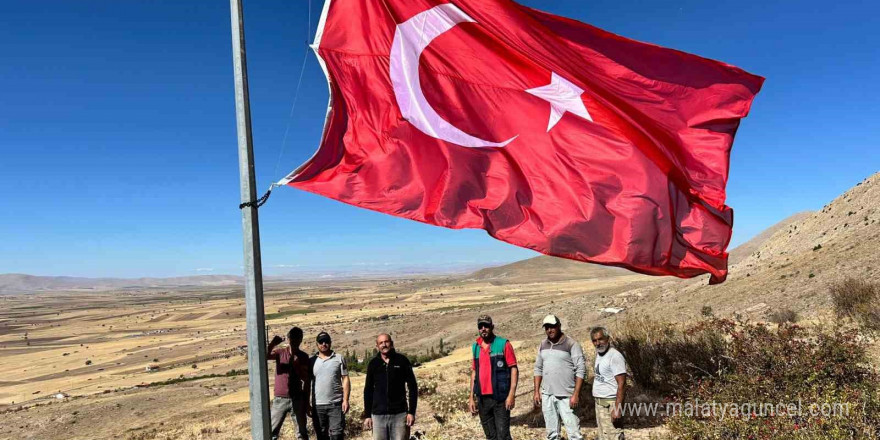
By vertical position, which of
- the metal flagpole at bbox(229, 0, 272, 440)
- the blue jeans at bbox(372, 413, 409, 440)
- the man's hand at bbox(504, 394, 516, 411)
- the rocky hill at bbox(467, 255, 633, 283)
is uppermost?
the metal flagpole at bbox(229, 0, 272, 440)

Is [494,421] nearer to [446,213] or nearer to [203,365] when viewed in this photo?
[446,213]

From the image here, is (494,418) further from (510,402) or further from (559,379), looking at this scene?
(559,379)

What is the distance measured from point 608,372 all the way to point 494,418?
4.54 ft

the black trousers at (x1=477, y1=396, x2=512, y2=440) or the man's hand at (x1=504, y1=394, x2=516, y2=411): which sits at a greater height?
the man's hand at (x1=504, y1=394, x2=516, y2=411)

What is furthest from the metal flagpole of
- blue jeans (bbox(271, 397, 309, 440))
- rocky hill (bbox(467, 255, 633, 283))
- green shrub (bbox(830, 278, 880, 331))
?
rocky hill (bbox(467, 255, 633, 283))

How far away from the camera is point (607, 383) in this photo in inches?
224

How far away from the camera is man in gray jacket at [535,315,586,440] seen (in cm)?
559

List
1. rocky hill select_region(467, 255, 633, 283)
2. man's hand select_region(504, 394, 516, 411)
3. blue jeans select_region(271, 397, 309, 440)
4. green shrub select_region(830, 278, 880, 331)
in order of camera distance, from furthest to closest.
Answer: rocky hill select_region(467, 255, 633, 283) → green shrub select_region(830, 278, 880, 331) → blue jeans select_region(271, 397, 309, 440) → man's hand select_region(504, 394, 516, 411)

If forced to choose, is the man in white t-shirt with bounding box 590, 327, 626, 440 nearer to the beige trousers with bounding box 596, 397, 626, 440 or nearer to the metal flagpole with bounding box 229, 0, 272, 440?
the beige trousers with bounding box 596, 397, 626, 440

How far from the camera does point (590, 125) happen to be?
18.5ft

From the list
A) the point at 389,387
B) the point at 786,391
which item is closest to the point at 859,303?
the point at 786,391

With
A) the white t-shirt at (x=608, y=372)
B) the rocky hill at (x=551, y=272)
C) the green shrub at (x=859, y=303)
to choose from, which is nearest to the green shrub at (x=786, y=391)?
the white t-shirt at (x=608, y=372)

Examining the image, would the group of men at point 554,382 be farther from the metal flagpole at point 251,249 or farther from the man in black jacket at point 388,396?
the metal flagpole at point 251,249

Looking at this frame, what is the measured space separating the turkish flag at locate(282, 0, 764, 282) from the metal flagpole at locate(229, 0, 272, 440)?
3.38 feet
